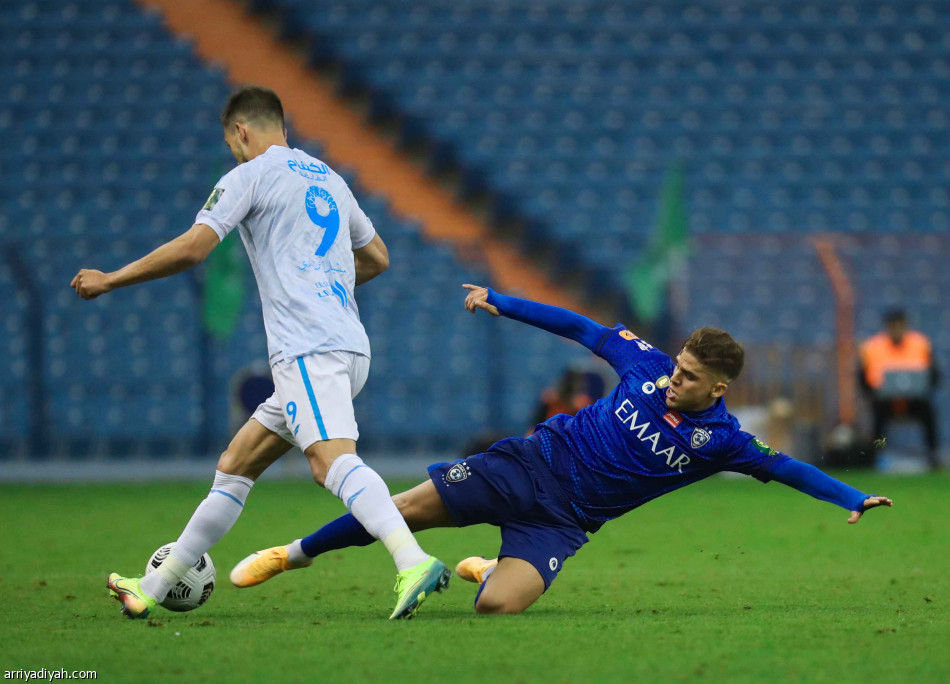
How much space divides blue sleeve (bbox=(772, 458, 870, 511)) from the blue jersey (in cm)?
6

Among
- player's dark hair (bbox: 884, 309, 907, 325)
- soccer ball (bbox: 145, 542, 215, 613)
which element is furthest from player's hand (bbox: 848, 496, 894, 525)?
player's dark hair (bbox: 884, 309, 907, 325)

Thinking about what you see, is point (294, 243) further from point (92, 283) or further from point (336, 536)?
point (336, 536)

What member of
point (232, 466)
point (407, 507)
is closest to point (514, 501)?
point (407, 507)

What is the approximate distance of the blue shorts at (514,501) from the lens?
4.95 m

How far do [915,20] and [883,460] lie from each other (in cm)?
755

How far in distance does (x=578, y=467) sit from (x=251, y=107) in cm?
178

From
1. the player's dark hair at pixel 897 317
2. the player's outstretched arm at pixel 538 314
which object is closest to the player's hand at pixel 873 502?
the player's outstretched arm at pixel 538 314

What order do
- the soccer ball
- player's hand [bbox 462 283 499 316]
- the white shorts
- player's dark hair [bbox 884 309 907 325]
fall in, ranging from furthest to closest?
player's dark hair [bbox 884 309 907 325]
player's hand [bbox 462 283 499 316]
the soccer ball
the white shorts

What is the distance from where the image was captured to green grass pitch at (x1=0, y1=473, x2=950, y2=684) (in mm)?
3613

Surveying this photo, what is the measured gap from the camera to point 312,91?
687 inches

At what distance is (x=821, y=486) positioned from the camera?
4602mm

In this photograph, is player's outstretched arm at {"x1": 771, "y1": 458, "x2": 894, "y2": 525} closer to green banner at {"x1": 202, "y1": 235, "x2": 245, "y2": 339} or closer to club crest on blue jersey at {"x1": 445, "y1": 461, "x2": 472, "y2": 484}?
club crest on blue jersey at {"x1": 445, "y1": 461, "x2": 472, "y2": 484}

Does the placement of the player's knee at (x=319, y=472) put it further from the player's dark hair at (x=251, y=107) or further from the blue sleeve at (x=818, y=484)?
the blue sleeve at (x=818, y=484)

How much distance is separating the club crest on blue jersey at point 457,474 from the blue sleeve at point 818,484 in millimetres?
1129
